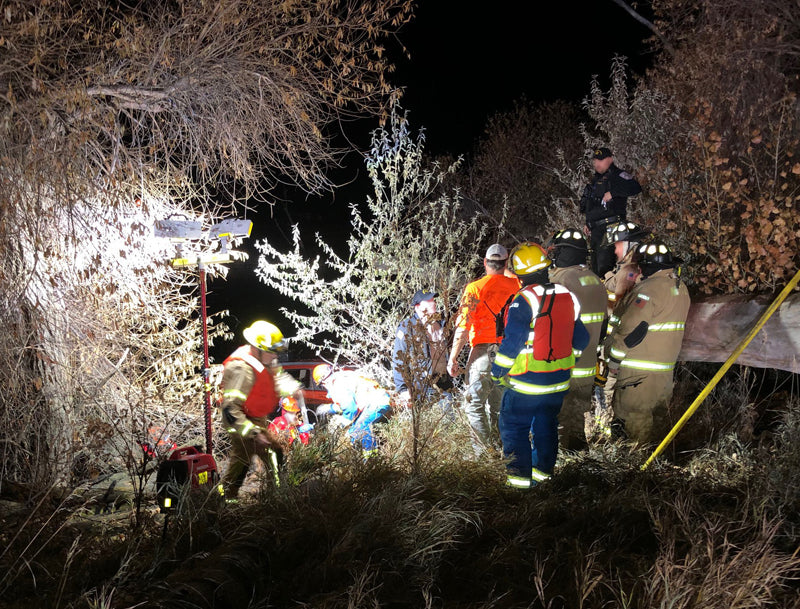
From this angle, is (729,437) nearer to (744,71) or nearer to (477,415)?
(477,415)

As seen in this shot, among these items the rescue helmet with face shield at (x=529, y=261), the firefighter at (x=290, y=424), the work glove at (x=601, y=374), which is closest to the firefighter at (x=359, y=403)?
the firefighter at (x=290, y=424)

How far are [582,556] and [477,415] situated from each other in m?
2.64

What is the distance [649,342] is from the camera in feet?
18.9

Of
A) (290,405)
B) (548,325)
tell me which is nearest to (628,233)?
(548,325)

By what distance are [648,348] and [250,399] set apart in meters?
3.29

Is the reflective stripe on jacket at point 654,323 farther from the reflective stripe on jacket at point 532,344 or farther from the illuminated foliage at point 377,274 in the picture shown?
the illuminated foliage at point 377,274

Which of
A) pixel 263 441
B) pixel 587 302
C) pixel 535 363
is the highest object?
pixel 587 302

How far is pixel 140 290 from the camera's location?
6898 mm

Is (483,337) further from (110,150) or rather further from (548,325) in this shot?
(110,150)

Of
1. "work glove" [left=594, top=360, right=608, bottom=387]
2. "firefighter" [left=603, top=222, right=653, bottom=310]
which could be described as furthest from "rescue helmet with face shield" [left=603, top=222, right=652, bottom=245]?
"work glove" [left=594, top=360, right=608, bottom=387]

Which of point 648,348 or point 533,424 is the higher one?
point 648,348

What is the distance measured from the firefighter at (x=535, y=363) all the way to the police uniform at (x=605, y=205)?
6.75 feet

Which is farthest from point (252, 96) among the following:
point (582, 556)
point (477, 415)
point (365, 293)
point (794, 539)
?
point (794, 539)

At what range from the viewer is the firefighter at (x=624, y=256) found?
250 inches
